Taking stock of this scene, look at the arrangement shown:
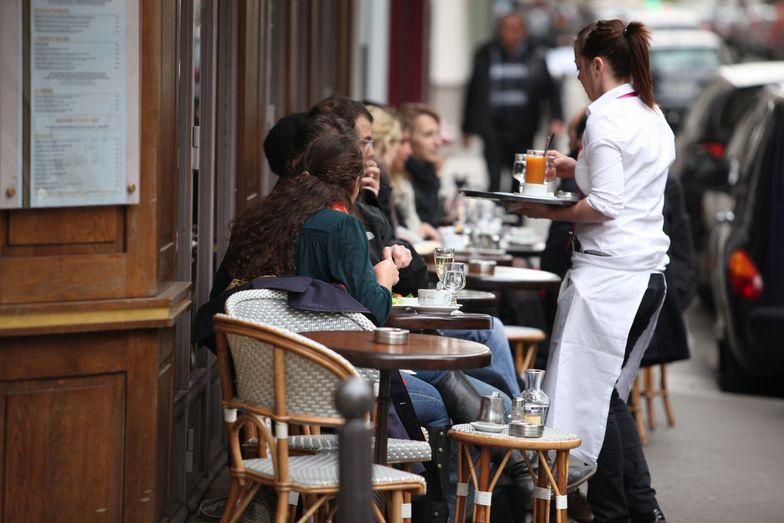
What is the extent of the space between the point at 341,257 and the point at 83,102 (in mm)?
1052

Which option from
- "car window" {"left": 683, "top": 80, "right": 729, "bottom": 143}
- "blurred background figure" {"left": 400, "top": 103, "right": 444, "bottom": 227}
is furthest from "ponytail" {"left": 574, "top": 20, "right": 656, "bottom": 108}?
"car window" {"left": 683, "top": 80, "right": 729, "bottom": 143}

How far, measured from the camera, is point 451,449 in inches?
225

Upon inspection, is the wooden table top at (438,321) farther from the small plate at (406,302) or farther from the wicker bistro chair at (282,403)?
the wicker bistro chair at (282,403)

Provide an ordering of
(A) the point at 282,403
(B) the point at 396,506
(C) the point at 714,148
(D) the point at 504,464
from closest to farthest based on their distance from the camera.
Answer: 1. (A) the point at 282,403
2. (B) the point at 396,506
3. (D) the point at 504,464
4. (C) the point at 714,148

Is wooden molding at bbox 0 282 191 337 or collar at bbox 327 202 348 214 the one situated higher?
collar at bbox 327 202 348 214

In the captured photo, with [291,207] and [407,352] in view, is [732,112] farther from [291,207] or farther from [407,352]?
[407,352]

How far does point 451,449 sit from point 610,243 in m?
1.04

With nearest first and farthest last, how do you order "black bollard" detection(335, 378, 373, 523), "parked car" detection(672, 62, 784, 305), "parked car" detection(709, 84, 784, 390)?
"black bollard" detection(335, 378, 373, 523), "parked car" detection(709, 84, 784, 390), "parked car" detection(672, 62, 784, 305)

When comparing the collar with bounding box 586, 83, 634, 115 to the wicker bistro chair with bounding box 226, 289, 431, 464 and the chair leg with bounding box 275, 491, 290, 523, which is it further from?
the chair leg with bounding box 275, 491, 290, 523

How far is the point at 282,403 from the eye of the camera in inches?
175

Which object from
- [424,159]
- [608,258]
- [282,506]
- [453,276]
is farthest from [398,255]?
[424,159]

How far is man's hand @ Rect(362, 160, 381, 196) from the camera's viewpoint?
21.7ft

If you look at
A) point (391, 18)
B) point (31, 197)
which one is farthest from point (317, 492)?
point (391, 18)

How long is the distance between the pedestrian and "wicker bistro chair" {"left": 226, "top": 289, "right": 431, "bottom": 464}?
10129 mm
